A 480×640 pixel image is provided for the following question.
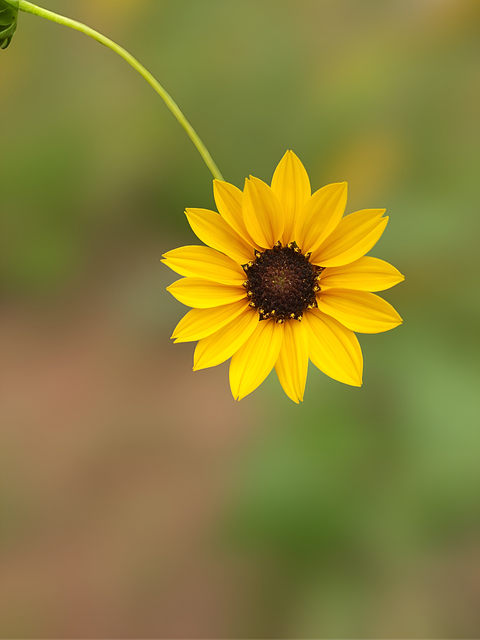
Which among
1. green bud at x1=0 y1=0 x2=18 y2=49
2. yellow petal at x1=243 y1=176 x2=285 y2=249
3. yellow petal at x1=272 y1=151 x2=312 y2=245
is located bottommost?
yellow petal at x1=243 y1=176 x2=285 y2=249

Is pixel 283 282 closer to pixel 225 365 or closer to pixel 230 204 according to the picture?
pixel 230 204

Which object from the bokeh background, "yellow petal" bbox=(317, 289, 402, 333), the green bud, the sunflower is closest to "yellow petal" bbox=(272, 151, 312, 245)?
the sunflower

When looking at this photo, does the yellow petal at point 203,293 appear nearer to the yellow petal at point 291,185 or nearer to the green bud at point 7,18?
the yellow petal at point 291,185

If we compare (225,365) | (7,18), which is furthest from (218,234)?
(225,365)

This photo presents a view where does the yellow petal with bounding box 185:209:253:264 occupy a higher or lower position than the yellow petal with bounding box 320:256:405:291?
higher

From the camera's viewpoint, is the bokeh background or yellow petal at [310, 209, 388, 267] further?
the bokeh background

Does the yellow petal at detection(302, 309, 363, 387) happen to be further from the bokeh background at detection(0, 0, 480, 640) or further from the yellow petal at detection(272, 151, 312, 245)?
the bokeh background at detection(0, 0, 480, 640)
